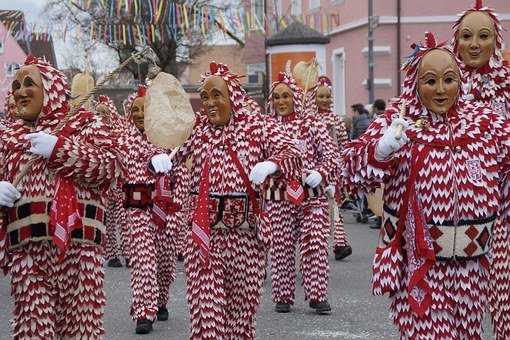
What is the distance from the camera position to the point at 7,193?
16.7ft

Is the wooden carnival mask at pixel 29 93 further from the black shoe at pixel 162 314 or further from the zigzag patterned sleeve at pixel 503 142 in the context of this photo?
the black shoe at pixel 162 314

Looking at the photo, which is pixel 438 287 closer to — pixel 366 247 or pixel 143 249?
pixel 143 249

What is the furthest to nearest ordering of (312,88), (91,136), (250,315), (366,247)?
1. (366,247)
2. (312,88)
3. (250,315)
4. (91,136)

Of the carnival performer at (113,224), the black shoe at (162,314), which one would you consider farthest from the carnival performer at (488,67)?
the carnival performer at (113,224)

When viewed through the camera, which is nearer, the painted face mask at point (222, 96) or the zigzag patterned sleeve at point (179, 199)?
the painted face mask at point (222, 96)

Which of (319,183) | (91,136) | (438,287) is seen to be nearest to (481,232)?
(438,287)

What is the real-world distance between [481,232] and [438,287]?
35 centimetres

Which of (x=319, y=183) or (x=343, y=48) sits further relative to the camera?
(x=343, y=48)

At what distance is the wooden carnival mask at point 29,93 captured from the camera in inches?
211

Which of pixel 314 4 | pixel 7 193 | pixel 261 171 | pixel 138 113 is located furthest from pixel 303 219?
pixel 314 4

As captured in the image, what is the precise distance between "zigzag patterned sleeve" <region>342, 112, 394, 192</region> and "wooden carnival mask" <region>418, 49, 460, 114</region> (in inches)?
9.3

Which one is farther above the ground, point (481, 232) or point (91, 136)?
point (91, 136)

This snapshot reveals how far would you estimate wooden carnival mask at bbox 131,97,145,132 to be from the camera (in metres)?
8.36

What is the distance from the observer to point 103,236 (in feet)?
18.2
